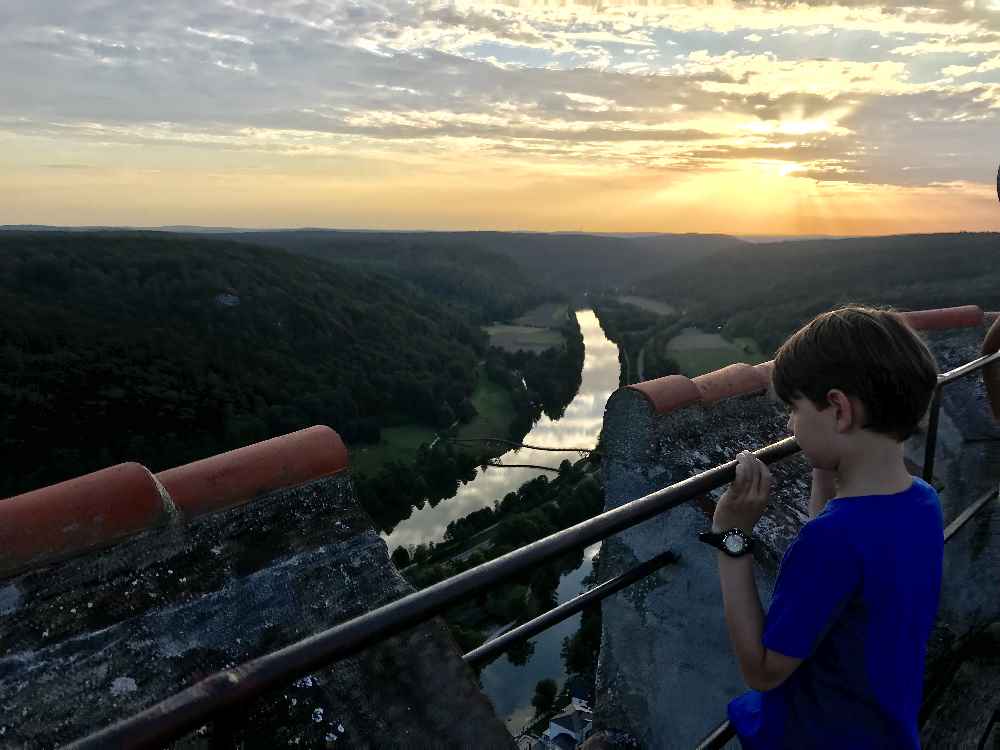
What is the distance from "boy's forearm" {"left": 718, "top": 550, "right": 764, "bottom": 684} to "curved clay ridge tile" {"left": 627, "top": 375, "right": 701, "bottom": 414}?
2.13 m

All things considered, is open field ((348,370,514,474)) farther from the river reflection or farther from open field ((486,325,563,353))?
open field ((486,325,563,353))

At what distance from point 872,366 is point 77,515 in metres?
2.56

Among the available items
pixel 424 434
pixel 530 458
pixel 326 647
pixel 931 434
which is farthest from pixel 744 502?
pixel 424 434

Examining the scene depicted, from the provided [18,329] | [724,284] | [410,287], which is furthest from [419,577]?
[724,284]

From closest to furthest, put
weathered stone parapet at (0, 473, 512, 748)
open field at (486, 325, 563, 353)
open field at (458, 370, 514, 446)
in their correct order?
1. weathered stone parapet at (0, 473, 512, 748)
2. open field at (458, 370, 514, 446)
3. open field at (486, 325, 563, 353)

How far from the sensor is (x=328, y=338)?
78438 millimetres

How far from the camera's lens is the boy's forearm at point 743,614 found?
A: 1352mm

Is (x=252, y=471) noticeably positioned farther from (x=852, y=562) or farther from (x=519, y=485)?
(x=519, y=485)

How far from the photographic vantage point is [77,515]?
2.48 metres

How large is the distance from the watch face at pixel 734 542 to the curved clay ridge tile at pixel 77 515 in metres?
2.12

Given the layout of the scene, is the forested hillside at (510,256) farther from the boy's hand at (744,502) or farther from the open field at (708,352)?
the boy's hand at (744,502)

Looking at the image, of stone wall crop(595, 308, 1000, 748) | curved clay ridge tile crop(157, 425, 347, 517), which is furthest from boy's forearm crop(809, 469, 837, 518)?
curved clay ridge tile crop(157, 425, 347, 517)

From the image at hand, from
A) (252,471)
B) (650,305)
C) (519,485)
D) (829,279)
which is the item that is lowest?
(519,485)

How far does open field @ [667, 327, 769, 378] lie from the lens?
6650 cm
